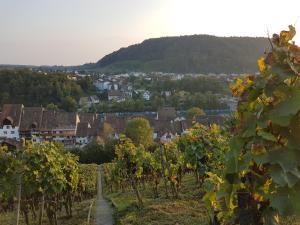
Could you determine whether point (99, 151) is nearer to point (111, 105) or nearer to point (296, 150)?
point (296, 150)

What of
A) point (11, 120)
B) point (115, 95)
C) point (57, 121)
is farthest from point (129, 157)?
point (115, 95)

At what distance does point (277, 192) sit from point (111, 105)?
12176cm

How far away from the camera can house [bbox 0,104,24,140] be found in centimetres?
8162

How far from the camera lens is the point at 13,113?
82.6m

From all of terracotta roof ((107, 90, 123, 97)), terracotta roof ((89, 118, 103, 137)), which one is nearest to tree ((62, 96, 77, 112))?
terracotta roof ((107, 90, 123, 97))

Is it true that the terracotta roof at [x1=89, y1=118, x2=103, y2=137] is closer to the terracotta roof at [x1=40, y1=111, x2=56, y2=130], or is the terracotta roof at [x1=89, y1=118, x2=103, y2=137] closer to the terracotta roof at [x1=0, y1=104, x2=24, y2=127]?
the terracotta roof at [x1=40, y1=111, x2=56, y2=130]

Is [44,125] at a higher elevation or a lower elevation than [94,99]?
lower

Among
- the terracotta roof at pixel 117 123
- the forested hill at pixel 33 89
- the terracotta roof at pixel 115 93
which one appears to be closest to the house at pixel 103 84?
the terracotta roof at pixel 115 93

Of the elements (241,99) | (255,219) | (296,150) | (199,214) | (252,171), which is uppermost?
(241,99)

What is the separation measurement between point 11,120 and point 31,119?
135 inches

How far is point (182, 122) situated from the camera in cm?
8594

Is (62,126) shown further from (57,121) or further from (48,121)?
(48,121)

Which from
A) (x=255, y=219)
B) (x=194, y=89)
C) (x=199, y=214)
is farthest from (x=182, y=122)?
(x=255, y=219)

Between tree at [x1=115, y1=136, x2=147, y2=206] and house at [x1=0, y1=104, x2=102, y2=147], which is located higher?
tree at [x1=115, y1=136, x2=147, y2=206]
